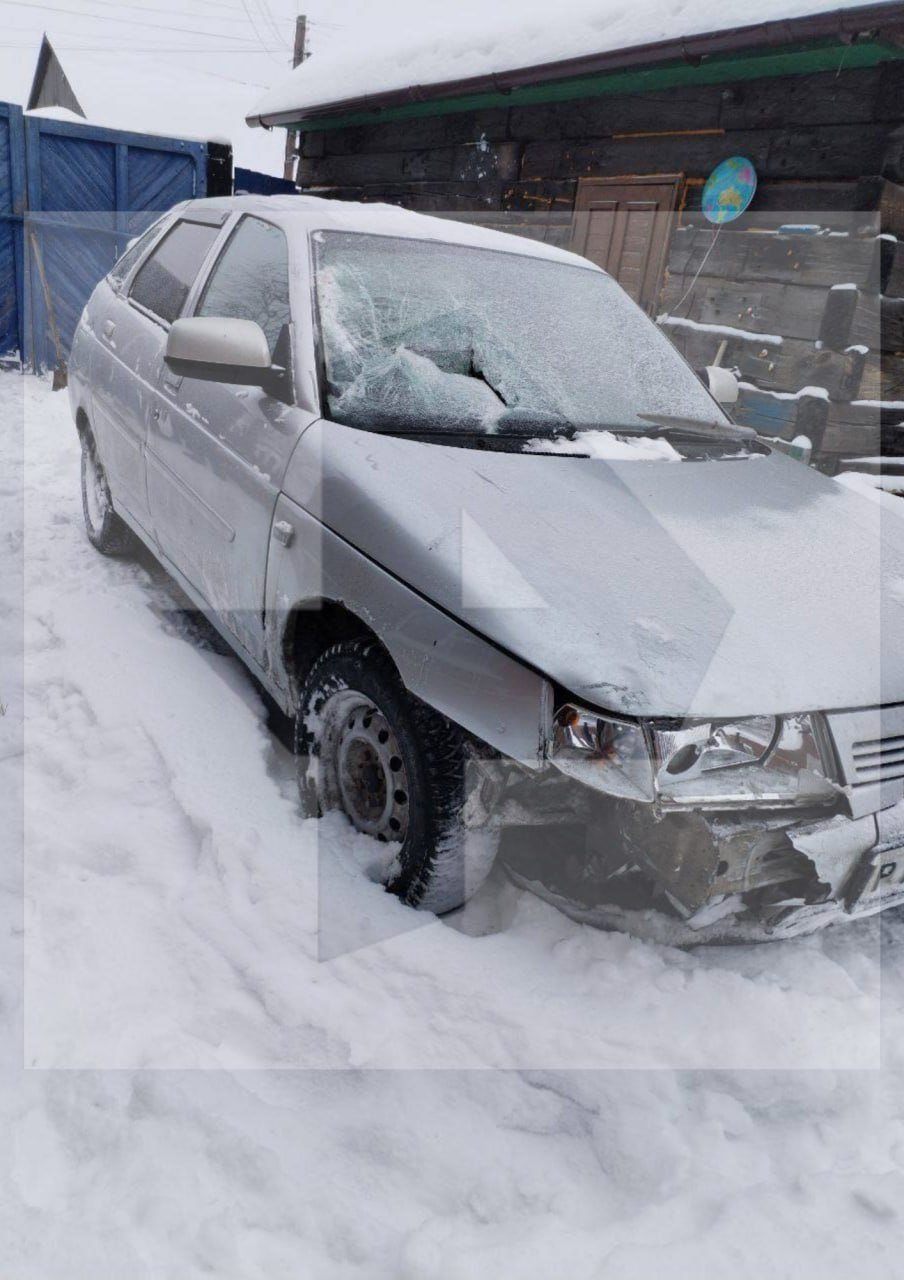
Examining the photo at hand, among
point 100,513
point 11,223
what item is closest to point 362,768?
point 100,513

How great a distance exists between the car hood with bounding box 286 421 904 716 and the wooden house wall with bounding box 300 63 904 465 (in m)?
4.11

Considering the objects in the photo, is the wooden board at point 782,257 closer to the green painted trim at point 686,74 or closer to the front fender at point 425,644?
the green painted trim at point 686,74

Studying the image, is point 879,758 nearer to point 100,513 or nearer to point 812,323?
point 100,513

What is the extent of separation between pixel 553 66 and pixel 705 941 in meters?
7.35

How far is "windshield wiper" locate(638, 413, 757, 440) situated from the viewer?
114 inches

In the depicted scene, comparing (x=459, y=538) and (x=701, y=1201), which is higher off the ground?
(x=459, y=538)

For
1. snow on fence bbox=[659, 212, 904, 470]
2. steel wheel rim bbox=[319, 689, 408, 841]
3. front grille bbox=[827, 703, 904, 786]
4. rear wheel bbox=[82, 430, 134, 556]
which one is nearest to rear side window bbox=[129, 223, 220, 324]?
rear wheel bbox=[82, 430, 134, 556]

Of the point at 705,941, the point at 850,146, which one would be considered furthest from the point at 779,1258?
the point at 850,146

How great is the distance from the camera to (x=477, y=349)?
2803 millimetres

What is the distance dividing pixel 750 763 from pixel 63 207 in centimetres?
1113

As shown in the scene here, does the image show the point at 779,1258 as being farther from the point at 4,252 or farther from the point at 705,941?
the point at 4,252

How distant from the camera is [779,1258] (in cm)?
157

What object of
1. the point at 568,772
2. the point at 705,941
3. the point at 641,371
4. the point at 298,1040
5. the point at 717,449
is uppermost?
the point at 641,371

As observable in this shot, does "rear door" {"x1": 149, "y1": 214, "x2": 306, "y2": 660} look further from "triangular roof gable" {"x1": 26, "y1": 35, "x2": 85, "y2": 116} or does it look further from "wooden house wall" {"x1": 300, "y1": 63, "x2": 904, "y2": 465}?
"triangular roof gable" {"x1": 26, "y1": 35, "x2": 85, "y2": 116}
